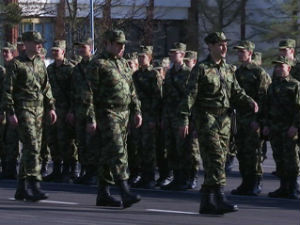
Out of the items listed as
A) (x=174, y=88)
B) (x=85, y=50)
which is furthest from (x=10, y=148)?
(x=174, y=88)

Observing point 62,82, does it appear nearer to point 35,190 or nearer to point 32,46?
point 32,46

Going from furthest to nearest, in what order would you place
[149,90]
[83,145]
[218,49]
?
[83,145], [149,90], [218,49]

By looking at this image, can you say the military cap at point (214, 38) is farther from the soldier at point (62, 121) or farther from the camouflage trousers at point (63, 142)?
the camouflage trousers at point (63, 142)

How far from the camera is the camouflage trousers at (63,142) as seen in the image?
16906mm

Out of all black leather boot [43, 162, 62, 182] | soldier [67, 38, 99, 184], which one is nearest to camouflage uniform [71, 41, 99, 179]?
soldier [67, 38, 99, 184]

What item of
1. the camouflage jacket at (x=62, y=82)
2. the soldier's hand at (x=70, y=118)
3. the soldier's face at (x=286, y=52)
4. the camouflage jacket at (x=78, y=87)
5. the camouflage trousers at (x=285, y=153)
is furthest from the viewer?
the camouflage jacket at (x=62, y=82)

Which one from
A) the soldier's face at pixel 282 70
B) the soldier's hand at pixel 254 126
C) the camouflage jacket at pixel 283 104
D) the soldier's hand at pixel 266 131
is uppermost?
the soldier's face at pixel 282 70

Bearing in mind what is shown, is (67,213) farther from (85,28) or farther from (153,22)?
(153,22)

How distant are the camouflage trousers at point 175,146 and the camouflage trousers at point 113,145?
8.69 ft

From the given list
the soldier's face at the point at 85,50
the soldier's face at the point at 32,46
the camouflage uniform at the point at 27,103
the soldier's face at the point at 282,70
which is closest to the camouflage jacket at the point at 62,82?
the soldier's face at the point at 85,50

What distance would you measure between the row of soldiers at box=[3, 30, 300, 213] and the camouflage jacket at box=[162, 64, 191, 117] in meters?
0.01

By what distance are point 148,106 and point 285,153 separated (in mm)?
2593

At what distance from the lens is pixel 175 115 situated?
15820mm

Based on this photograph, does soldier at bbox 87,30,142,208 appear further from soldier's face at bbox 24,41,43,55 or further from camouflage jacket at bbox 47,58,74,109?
camouflage jacket at bbox 47,58,74,109
